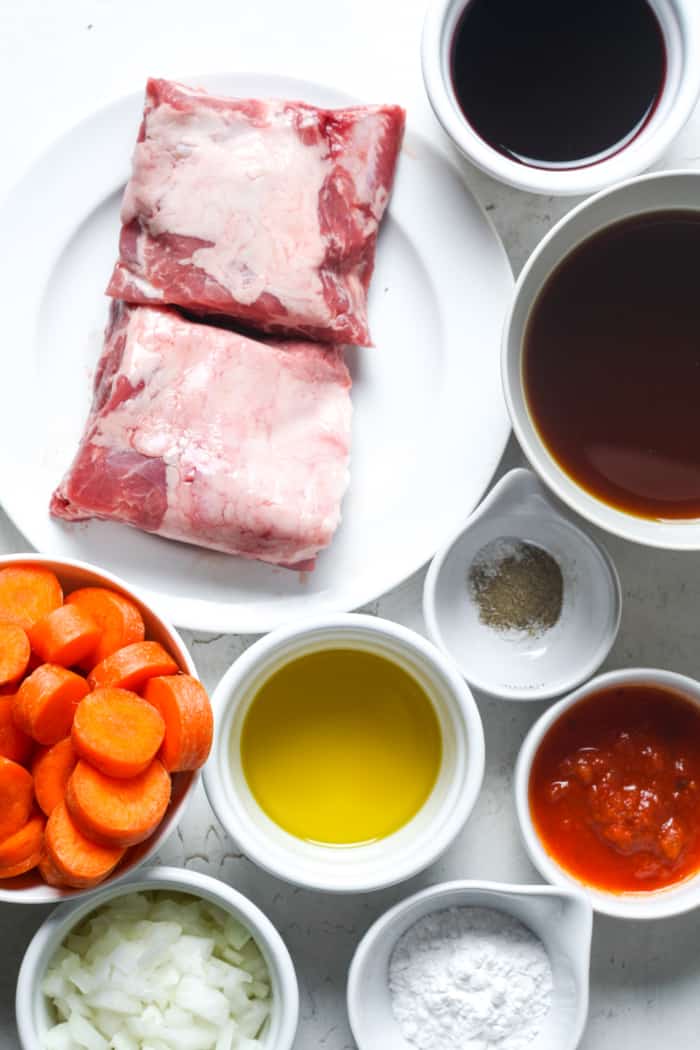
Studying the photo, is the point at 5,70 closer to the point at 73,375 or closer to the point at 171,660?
the point at 73,375

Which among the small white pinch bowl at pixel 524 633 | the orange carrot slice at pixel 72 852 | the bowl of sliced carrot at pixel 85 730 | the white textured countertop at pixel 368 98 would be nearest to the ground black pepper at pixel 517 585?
the small white pinch bowl at pixel 524 633

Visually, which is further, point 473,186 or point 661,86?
point 473,186

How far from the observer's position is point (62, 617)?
1.86m

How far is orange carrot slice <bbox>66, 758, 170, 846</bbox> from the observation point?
1774 mm

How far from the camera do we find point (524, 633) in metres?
2.20

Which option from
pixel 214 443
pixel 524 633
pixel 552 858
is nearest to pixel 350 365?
pixel 214 443

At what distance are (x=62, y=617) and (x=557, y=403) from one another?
0.88 meters

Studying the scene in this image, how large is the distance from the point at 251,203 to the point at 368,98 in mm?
318

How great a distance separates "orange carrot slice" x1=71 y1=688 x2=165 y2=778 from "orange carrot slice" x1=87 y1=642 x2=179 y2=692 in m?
0.04

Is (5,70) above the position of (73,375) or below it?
above

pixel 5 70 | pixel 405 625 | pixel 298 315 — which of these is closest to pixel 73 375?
pixel 298 315

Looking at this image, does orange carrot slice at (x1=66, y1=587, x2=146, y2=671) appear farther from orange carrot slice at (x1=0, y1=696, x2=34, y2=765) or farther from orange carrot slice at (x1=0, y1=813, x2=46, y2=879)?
orange carrot slice at (x1=0, y1=813, x2=46, y2=879)

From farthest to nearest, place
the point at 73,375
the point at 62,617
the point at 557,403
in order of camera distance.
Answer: the point at 73,375 < the point at 557,403 < the point at 62,617

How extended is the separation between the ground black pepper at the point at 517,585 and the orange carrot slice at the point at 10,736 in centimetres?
84
